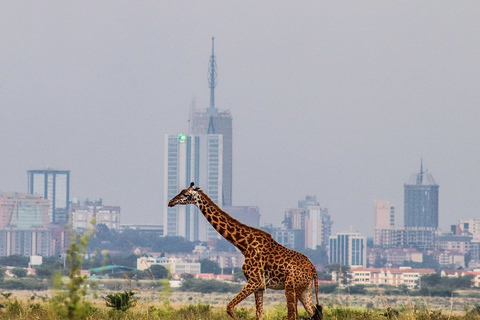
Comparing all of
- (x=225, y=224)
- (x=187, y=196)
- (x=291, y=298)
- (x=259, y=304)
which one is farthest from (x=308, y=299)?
(x=187, y=196)

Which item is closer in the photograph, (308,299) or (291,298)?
(291,298)

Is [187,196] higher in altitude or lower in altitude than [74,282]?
higher

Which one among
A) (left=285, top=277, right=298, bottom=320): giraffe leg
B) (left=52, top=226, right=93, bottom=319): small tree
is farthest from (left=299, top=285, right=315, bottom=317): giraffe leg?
(left=52, top=226, right=93, bottom=319): small tree

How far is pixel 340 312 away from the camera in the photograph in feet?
59.9

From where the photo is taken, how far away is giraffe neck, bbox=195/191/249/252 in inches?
565

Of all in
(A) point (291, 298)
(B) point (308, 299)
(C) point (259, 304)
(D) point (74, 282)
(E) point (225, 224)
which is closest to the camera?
(D) point (74, 282)

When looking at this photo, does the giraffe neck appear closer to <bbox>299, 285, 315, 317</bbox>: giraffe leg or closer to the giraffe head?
the giraffe head

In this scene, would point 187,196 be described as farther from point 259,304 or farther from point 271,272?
point 259,304

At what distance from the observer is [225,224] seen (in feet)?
47.9

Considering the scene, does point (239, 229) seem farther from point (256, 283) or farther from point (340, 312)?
point (340, 312)

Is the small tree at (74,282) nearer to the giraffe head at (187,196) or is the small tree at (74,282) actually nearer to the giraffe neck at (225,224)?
the giraffe head at (187,196)

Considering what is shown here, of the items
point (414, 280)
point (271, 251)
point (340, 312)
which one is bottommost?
point (414, 280)

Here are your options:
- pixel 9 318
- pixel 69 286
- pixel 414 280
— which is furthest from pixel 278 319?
pixel 414 280

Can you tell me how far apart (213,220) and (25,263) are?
589 ft
